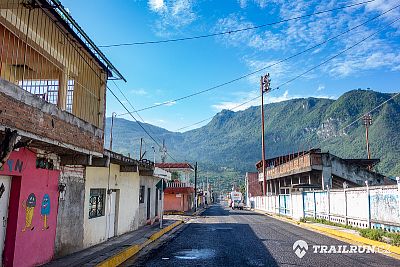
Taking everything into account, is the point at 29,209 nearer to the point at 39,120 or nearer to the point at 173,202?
the point at 39,120

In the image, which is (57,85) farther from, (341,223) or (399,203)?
(341,223)

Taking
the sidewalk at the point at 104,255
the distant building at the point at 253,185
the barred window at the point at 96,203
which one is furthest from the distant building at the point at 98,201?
the distant building at the point at 253,185

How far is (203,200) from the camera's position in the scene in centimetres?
9600

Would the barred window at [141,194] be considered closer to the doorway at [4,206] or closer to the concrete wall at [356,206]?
the concrete wall at [356,206]

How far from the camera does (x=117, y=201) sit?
16828mm

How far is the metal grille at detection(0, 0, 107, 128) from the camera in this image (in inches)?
317

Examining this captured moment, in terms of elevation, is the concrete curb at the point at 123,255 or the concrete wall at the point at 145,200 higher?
the concrete wall at the point at 145,200

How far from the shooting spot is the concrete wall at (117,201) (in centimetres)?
1281

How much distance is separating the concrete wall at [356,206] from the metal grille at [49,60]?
37.4 ft

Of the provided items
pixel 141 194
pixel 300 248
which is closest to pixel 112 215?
pixel 141 194

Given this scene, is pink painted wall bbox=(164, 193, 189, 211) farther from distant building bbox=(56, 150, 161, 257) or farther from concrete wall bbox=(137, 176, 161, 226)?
distant building bbox=(56, 150, 161, 257)

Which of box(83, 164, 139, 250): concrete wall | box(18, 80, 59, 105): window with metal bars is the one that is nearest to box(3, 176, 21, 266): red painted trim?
box(18, 80, 59, 105): window with metal bars

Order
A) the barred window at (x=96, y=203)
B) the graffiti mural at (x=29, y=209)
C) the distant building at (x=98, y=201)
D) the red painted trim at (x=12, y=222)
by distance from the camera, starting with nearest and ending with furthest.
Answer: the red painted trim at (x=12, y=222) < the graffiti mural at (x=29, y=209) < the distant building at (x=98, y=201) < the barred window at (x=96, y=203)

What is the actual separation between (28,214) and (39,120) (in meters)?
2.41
